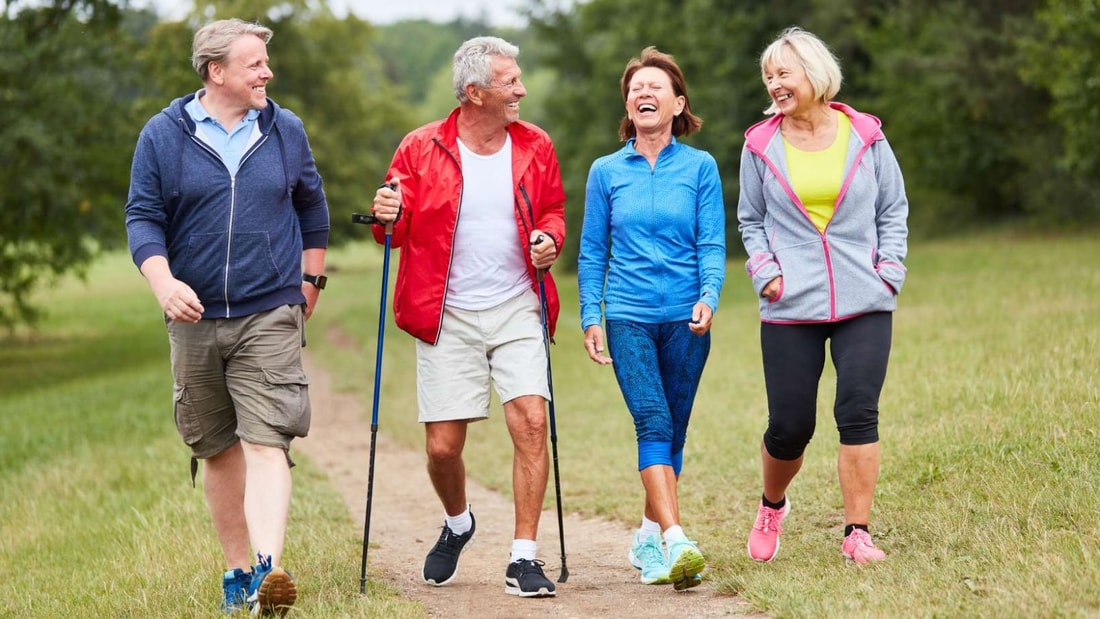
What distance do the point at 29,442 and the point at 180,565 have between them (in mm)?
8216

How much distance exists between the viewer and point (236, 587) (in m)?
Answer: 5.40

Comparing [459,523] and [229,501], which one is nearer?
[229,501]

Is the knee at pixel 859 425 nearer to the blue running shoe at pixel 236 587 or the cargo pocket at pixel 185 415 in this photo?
the blue running shoe at pixel 236 587

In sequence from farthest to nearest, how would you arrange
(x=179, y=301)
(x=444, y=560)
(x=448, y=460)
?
(x=444, y=560) < (x=448, y=460) < (x=179, y=301)

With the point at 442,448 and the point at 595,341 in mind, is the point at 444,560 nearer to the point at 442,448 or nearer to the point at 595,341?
the point at 442,448

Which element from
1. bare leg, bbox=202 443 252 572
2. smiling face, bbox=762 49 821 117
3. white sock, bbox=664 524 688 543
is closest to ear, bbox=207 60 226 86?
bare leg, bbox=202 443 252 572

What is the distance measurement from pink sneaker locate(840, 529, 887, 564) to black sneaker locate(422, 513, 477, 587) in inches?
72.5

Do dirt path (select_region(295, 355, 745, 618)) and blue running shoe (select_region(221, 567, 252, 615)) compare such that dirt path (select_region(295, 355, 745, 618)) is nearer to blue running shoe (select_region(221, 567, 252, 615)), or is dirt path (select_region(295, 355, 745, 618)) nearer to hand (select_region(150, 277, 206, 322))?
blue running shoe (select_region(221, 567, 252, 615))

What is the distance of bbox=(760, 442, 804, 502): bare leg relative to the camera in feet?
19.0

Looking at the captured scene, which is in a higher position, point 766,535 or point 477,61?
point 477,61

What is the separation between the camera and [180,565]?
254 inches

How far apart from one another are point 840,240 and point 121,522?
5.16 metres

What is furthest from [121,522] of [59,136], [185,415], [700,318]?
[59,136]

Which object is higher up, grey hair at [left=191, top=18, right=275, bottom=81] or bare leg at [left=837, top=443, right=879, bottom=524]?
grey hair at [left=191, top=18, right=275, bottom=81]
